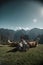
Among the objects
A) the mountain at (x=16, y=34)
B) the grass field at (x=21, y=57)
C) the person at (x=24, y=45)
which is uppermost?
the mountain at (x=16, y=34)

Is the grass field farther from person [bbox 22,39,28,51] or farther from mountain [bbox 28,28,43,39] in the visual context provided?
mountain [bbox 28,28,43,39]

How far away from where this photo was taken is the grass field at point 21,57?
5.83 feet

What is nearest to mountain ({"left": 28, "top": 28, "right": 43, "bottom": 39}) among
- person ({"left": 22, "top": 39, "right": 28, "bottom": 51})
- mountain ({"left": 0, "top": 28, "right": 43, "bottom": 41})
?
mountain ({"left": 0, "top": 28, "right": 43, "bottom": 41})

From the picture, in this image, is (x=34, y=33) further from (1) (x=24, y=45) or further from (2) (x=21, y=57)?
(2) (x=21, y=57)

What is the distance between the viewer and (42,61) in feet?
6.08

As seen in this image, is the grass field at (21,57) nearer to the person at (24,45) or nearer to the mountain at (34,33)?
the person at (24,45)

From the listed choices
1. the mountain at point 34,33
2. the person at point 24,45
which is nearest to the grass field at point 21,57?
the person at point 24,45

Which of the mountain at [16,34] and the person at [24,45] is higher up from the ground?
the mountain at [16,34]

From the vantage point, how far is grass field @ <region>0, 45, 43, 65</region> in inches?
70.0

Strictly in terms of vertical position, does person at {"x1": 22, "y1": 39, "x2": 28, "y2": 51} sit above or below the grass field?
above

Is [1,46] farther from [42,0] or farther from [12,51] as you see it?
[42,0]

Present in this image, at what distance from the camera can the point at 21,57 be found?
1855 mm

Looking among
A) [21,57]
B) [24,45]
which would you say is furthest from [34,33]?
[21,57]

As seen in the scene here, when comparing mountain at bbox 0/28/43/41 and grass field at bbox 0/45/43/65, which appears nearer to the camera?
grass field at bbox 0/45/43/65
